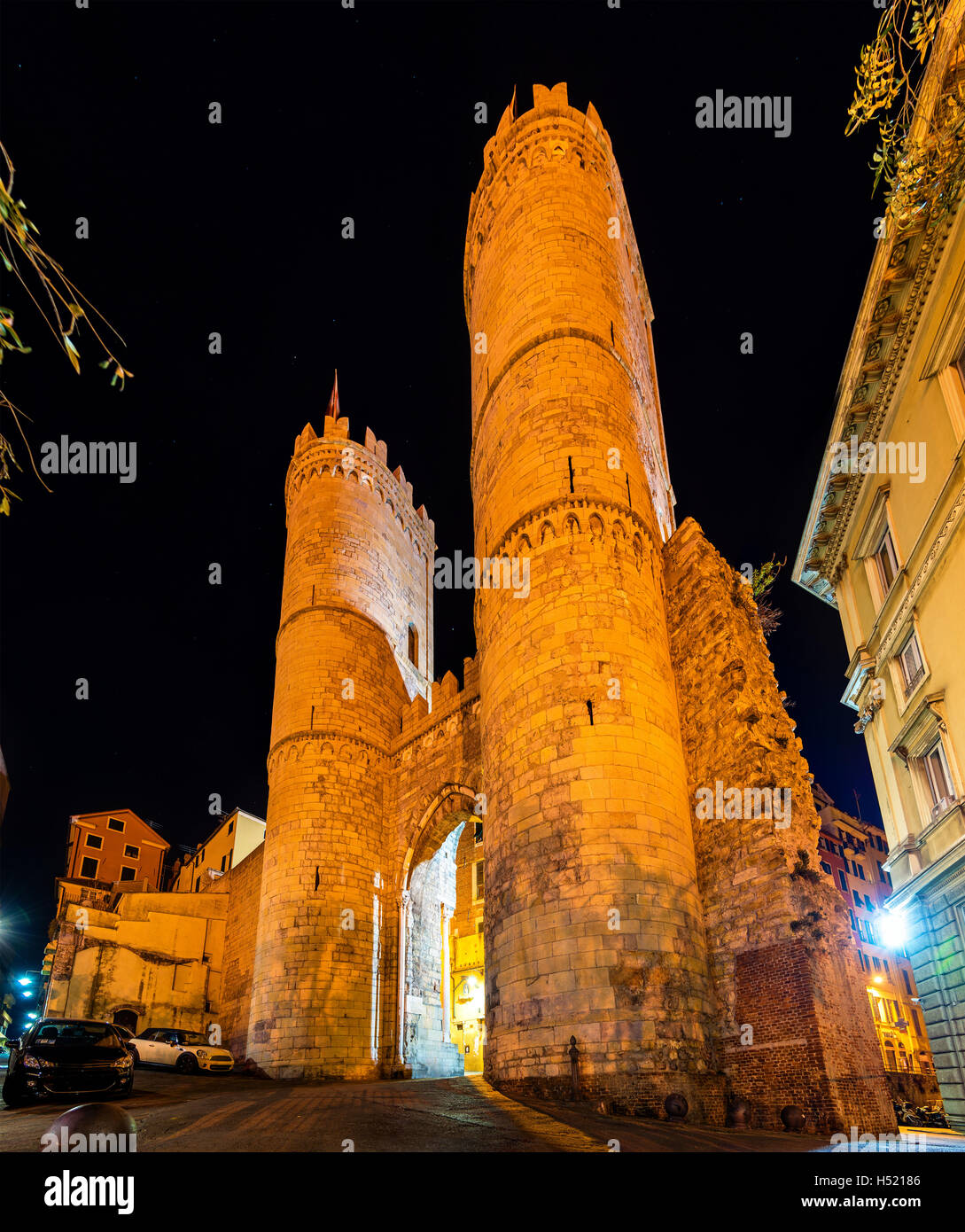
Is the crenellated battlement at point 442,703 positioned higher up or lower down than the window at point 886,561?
lower down

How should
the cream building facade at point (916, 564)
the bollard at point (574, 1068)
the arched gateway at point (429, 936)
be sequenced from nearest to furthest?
the bollard at point (574, 1068), the cream building facade at point (916, 564), the arched gateway at point (429, 936)

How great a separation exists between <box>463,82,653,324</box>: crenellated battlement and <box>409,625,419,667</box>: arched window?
470 inches

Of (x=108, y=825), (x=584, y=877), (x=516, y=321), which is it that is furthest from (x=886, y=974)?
(x=108, y=825)

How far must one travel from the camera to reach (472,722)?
1870 centimetres

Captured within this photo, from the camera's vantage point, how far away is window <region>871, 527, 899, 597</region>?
1731 cm

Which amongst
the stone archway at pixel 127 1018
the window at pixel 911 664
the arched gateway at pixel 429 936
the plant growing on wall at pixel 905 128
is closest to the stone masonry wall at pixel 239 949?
the stone archway at pixel 127 1018

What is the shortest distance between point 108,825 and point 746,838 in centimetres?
4473

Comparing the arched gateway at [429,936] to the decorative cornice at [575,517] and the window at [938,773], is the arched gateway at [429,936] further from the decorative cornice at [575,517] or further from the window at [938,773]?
the window at [938,773]

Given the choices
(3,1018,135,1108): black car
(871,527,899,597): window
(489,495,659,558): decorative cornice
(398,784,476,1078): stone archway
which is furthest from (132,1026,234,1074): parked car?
(871,527,899,597): window

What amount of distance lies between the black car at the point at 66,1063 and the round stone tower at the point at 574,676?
5.45 meters

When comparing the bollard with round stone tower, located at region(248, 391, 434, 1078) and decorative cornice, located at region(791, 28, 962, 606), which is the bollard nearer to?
round stone tower, located at region(248, 391, 434, 1078)

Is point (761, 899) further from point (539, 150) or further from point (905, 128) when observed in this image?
point (539, 150)

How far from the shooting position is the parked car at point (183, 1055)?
58.3 ft

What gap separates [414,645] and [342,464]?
6.78 meters
